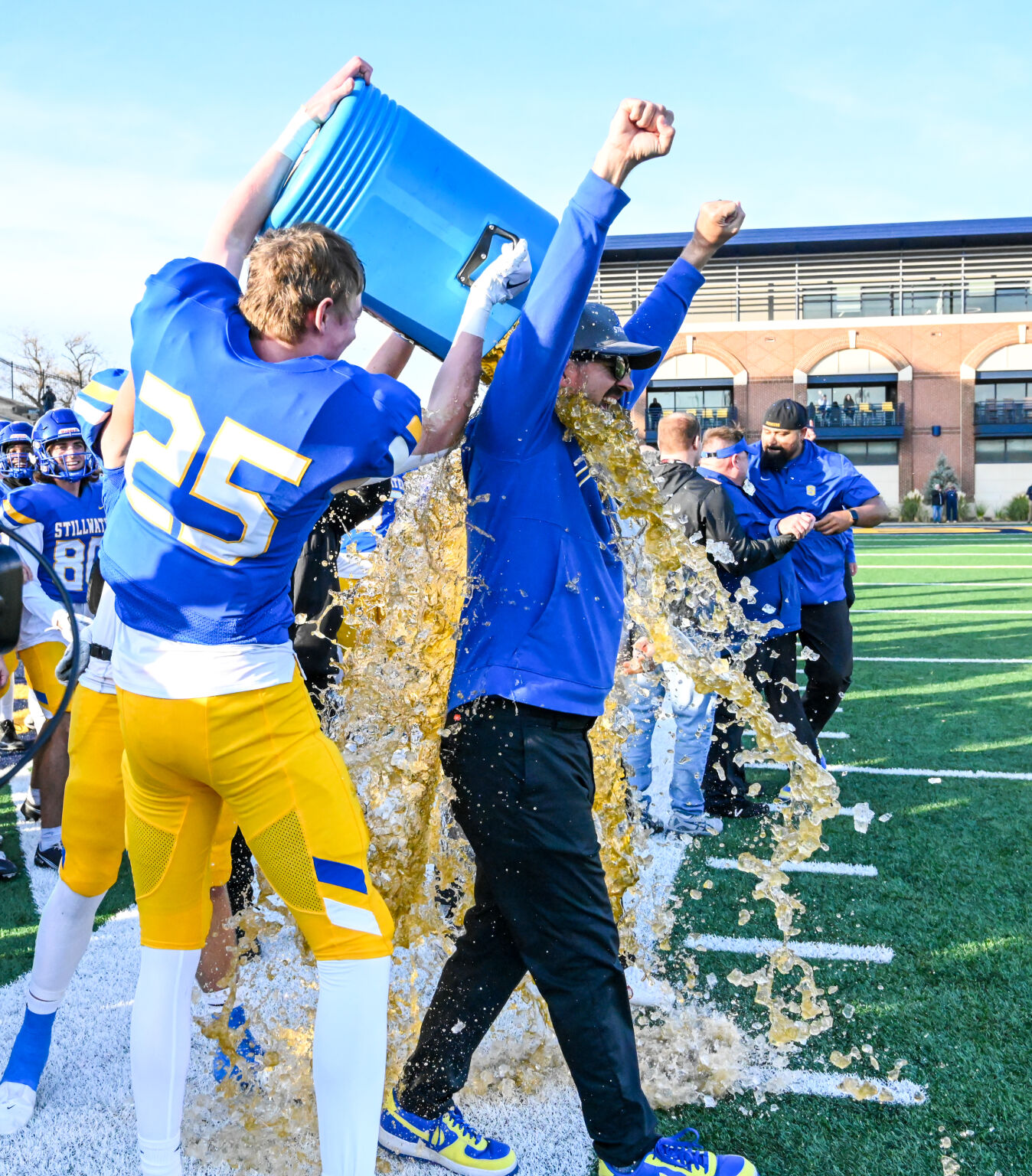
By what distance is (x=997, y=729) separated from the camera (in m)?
7.35

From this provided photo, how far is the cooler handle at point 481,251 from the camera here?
97.3 inches

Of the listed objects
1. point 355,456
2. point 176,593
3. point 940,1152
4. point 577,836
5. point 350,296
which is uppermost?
point 350,296

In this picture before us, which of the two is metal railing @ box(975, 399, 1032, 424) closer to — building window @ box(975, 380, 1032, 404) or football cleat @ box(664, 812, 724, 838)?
building window @ box(975, 380, 1032, 404)

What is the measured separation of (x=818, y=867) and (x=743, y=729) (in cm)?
109

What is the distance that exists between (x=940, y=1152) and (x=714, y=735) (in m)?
3.42

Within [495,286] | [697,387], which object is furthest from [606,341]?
[697,387]

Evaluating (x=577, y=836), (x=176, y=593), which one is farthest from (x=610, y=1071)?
Result: (x=176, y=593)

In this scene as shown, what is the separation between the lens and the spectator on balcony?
131 feet

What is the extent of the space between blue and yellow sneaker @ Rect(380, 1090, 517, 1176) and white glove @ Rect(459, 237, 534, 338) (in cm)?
190

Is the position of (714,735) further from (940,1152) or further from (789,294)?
(789,294)

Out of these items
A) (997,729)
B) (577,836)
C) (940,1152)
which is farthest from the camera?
(997,729)

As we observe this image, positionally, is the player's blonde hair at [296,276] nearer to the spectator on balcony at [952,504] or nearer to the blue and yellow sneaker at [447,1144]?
the blue and yellow sneaker at [447,1144]

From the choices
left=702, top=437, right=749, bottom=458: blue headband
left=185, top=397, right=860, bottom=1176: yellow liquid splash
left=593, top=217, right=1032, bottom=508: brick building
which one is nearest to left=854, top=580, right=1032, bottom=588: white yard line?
left=702, top=437, right=749, bottom=458: blue headband

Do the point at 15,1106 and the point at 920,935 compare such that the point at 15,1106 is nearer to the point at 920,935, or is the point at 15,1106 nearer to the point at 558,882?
the point at 558,882
